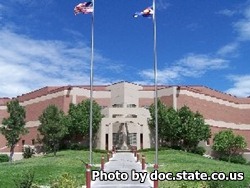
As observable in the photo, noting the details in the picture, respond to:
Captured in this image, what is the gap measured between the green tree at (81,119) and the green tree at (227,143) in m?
15.9

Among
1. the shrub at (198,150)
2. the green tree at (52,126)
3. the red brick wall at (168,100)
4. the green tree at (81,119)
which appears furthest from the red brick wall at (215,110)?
the green tree at (52,126)

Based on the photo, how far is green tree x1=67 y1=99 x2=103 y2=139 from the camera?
57094 millimetres

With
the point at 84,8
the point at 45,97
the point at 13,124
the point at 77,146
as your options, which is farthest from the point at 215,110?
the point at 84,8

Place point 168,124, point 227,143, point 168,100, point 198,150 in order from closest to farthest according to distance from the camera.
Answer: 1. point 168,124
2. point 198,150
3. point 227,143
4. point 168,100

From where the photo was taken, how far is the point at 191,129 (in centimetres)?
5538

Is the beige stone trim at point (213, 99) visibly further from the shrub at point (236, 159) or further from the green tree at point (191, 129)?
the shrub at point (236, 159)

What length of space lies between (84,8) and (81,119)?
101 feet

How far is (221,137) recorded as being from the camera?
60438mm

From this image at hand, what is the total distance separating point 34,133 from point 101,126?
12.3 metres

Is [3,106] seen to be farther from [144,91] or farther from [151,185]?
[151,185]

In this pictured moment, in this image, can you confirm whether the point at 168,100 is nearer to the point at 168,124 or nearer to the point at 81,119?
the point at 168,124

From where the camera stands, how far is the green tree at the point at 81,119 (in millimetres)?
57094

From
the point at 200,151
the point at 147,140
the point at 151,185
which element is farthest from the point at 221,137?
the point at 151,185

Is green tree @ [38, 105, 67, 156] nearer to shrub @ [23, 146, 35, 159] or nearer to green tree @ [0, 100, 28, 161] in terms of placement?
green tree @ [0, 100, 28, 161]
